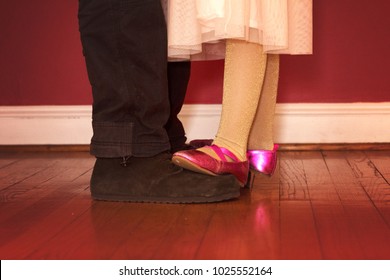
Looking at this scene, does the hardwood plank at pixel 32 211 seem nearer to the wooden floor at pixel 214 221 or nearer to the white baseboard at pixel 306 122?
the wooden floor at pixel 214 221

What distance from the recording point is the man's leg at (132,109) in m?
1.33

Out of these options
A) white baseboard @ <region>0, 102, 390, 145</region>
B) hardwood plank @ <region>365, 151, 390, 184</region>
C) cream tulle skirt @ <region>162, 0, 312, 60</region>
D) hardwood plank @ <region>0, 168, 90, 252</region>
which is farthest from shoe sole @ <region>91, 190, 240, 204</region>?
white baseboard @ <region>0, 102, 390, 145</region>

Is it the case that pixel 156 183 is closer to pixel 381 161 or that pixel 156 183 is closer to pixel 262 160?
pixel 262 160

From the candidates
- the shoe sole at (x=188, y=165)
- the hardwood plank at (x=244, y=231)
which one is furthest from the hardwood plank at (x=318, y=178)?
the shoe sole at (x=188, y=165)

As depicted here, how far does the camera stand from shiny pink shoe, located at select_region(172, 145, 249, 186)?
4.51ft

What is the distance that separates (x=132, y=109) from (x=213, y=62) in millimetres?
876

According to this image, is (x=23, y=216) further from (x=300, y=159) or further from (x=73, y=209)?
(x=300, y=159)

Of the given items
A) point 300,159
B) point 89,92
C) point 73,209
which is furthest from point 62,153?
point 73,209

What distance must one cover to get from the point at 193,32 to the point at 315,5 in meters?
0.91

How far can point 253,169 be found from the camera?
1520 millimetres

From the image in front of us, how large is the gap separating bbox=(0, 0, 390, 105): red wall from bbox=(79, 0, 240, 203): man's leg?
856 millimetres

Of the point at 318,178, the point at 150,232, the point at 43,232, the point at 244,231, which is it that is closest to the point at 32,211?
the point at 43,232

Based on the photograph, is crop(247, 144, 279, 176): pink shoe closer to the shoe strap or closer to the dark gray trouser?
the shoe strap

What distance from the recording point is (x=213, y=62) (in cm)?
221
